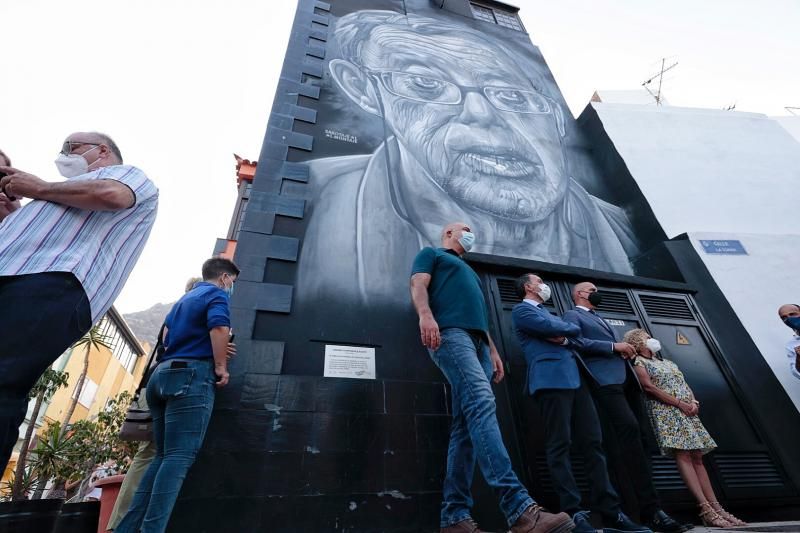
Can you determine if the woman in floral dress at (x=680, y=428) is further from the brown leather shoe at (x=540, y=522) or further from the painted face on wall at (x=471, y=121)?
the painted face on wall at (x=471, y=121)

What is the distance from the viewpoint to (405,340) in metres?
3.60

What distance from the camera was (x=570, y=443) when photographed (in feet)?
7.57

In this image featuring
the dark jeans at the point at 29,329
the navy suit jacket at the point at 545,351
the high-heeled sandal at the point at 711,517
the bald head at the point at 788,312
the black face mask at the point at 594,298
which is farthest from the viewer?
the bald head at the point at 788,312

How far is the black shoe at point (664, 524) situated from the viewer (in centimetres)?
226

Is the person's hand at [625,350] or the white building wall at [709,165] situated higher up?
the white building wall at [709,165]

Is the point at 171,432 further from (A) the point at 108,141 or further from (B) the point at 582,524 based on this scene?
(B) the point at 582,524

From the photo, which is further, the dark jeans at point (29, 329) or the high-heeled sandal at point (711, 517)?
the high-heeled sandal at point (711, 517)

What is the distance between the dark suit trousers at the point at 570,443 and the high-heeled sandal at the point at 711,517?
50.8 inches

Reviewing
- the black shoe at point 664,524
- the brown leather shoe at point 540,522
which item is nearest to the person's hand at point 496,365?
the brown leather shoe at point 540,522

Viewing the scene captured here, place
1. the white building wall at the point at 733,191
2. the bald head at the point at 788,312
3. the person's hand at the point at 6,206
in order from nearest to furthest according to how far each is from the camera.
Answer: the person's hand at the point at 6,206
the bald head at the point at 788,312
the white building wall at the point at 733,191

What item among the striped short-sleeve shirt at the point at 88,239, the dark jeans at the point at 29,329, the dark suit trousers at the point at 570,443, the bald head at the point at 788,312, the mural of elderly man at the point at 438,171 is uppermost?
the mural of elderly man at the point at 438,171

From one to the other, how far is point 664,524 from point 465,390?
1469 mm

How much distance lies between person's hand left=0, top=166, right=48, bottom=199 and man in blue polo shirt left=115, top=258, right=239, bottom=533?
1.04 meters

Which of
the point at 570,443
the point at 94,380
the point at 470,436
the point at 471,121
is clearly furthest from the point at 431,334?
the point at 94,380
